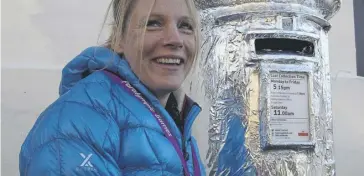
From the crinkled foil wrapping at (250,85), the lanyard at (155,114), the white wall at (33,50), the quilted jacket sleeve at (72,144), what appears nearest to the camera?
the quilted jacket sleeve at (72,144)

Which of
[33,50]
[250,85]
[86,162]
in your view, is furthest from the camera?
[33,50]

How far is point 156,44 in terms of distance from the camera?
3.84ft

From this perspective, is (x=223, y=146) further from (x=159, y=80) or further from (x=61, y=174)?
(x=61, y=174)

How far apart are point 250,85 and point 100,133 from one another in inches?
42.1

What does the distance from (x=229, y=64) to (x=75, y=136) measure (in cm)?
112

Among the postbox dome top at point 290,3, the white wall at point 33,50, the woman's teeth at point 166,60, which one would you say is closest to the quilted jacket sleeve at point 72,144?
the woman's teeth at point 166,60

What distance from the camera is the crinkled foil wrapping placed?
6.38ft

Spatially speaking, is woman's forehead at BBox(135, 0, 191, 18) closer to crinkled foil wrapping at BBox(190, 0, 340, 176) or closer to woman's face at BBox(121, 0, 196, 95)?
woman's face at BBox(121, 0, 196, 95)

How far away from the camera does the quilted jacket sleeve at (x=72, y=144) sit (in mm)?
939

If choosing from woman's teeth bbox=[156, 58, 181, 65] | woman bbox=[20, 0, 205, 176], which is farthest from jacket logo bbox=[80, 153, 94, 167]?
woman's teeth bbox=[156, 58, 181, 65]

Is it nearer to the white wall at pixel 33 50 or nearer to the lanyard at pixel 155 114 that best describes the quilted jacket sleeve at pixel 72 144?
the lanyard at pixel 155 114

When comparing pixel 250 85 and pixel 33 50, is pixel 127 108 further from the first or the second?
pixel 33 50

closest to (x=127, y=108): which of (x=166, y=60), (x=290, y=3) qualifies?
(x=166, y=60)

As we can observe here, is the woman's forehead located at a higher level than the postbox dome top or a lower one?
lower
